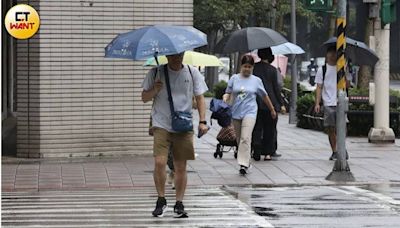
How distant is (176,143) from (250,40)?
202 inches

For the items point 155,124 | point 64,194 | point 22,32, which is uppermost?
point 22,32

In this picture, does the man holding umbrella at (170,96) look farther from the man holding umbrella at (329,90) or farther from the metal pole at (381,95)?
the metal pole at (381,95)

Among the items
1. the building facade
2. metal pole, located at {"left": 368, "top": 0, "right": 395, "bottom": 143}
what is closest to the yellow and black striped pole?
the building facade

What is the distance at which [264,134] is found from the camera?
14508 mm

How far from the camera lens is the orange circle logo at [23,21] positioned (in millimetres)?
13781

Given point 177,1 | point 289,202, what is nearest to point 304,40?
point 177,1

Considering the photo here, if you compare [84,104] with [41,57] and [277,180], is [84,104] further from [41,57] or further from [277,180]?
[277,180]

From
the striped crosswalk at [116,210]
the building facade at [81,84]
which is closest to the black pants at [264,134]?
the building facade at [81,84]

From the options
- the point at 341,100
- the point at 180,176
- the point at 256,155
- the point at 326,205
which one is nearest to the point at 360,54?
the point at 341,100

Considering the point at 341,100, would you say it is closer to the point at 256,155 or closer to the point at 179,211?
the point at 256,155

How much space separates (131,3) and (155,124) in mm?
6177

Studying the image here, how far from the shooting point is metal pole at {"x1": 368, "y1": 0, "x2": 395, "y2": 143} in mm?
18047

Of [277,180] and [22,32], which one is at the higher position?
[22,32]

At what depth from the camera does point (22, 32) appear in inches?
543
